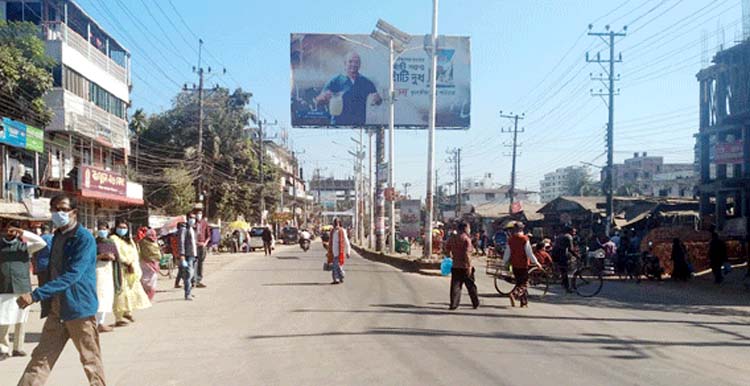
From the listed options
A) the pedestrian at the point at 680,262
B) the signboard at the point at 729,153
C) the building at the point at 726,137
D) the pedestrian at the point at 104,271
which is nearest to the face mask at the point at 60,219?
the pedestrian at the point at 104,271

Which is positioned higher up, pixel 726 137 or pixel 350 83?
pixel 350 83

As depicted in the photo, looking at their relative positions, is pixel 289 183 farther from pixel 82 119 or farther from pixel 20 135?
pixel 20 135

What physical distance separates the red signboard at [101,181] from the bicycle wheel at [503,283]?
64.2 feet

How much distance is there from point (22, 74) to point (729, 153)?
27315 mm

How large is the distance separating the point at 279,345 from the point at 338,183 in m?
154

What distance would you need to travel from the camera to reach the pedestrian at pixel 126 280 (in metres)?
11.1

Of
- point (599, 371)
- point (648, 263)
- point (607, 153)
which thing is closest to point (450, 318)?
point (599, 371)

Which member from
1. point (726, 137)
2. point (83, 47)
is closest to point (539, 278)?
point (726, 137)

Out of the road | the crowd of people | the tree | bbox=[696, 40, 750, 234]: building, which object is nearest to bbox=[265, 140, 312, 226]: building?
bbox=[696, 40, 750, 234]: building

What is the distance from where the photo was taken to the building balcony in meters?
29.0

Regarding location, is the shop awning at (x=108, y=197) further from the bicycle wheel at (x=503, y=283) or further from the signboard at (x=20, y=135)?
the bicycle wheel at (x=503, y=283)

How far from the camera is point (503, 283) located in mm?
17906

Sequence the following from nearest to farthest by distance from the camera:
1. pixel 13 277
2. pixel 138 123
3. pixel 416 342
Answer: pixel 13 277, pixel 416 342, pixel 138 123

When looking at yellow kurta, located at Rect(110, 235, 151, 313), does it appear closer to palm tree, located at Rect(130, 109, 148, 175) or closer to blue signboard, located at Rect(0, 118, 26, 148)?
blue signboard, located at Rect(0, 118, 26, 148)
